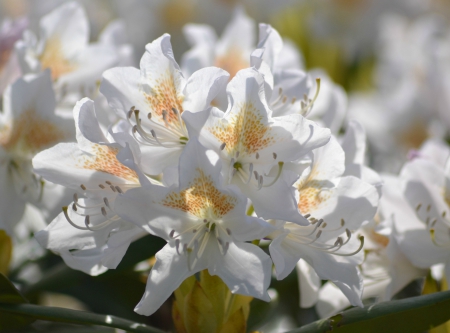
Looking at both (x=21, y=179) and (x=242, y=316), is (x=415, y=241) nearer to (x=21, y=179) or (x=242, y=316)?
(x=242, y=316)

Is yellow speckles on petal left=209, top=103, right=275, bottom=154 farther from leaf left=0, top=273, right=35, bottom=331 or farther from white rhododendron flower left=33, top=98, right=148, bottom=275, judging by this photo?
leaf left=0, top=273, right=35, bottom=331

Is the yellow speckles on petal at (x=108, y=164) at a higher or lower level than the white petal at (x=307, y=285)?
higher

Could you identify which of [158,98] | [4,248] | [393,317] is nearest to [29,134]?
[4,248]

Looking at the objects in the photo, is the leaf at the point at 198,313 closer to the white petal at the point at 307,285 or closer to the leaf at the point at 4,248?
the white petal at the point at 307,285

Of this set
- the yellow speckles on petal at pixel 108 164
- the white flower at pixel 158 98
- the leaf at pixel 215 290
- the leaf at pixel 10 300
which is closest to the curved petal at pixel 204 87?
the white flower at pixel 158 98

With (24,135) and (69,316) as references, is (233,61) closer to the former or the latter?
(24,135)

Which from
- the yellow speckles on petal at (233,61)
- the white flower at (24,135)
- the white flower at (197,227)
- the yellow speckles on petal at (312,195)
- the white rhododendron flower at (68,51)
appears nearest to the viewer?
the white flower at (197,227)
